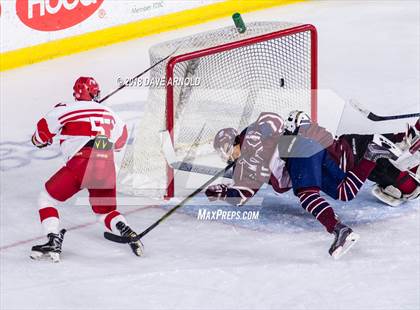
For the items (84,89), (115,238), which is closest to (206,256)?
(115,238)

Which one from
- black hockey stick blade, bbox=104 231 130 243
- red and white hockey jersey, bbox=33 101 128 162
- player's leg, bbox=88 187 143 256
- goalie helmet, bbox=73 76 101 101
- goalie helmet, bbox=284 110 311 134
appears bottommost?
black hockey stick blade, bbox=104 231 130 243

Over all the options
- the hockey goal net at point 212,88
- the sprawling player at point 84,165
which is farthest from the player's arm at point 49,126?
the hockey goal net at point 212,88

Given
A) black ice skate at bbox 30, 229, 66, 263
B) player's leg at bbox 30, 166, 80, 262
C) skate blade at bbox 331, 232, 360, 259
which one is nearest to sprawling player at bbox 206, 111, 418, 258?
skate blade at bbox 331, 232, 360, 259

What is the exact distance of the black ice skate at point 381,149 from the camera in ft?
16.0

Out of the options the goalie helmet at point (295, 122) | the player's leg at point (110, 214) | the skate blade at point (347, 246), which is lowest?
the skate blade at point (347, 246)

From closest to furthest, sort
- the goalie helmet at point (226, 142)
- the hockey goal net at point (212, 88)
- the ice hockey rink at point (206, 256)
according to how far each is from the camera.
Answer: the ice hockey rink at point (206, 256)
the goalie helmet at point (226, 142)
the hockey goal net at point (212, 88)

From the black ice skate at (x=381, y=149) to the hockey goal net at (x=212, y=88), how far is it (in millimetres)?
827

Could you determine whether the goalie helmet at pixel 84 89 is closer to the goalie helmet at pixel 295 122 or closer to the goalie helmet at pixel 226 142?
the goalie helmet at pixel 226 142

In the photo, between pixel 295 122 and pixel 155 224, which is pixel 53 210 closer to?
pixel 155 224

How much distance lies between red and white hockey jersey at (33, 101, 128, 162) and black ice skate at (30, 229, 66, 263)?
0.34m

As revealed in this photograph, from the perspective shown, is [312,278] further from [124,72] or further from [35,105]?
[124,72]

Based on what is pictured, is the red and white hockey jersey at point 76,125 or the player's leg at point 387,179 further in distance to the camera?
the player's leg at point 387,179

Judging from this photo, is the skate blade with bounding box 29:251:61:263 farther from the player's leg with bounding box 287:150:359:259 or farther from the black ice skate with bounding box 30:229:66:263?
the player's leg with bounding box 287:150:359:259

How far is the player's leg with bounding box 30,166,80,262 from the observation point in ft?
15.1
